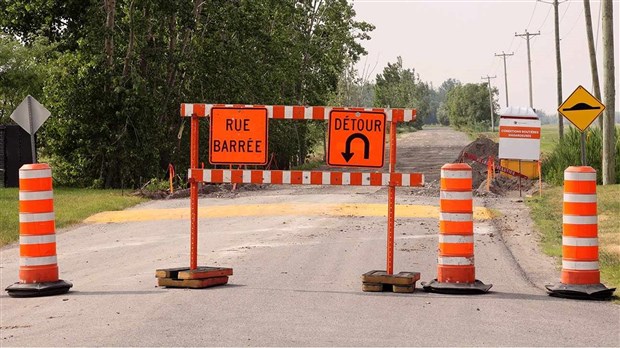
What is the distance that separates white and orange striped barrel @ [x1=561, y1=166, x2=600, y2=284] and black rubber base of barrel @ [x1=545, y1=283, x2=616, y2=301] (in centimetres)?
13

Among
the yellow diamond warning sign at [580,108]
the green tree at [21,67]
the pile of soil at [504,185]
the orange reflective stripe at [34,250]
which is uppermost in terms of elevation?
the green tree at [21,67]

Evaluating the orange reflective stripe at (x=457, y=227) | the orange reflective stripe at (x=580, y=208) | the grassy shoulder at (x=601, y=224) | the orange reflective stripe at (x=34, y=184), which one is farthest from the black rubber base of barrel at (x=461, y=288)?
the orange reflective stripe at (x=34, y=184)

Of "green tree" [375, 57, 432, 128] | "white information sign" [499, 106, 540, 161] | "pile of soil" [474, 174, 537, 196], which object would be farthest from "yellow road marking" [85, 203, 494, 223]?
"green tree" [375, 57, 432, 128]

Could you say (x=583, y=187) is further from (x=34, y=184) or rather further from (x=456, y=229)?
(x=34, y=184)

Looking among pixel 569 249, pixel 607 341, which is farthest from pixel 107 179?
pixel 607 341

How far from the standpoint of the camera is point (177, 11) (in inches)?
1478

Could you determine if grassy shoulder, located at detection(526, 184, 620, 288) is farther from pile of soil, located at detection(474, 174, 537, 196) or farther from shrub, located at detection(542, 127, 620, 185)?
shrub, located at detection(542, 127, 620, 185)

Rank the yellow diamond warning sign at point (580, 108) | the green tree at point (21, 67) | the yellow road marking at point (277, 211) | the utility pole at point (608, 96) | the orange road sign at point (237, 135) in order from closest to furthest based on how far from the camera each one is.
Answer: the orange road sign at point (237, 135) < the yellow diamond warning sign at point (580, 108) < the yellow road marking at point (277, 211) < the utility pole at point (608, 96) < the green tree at point (21, 67)

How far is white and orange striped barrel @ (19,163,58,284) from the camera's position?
1110cm

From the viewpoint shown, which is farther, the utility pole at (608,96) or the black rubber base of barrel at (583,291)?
the utility pole at (608,96)

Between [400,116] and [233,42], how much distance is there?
33372 millimetres

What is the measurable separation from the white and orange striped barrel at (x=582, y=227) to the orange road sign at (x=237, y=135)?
3298 millimetres

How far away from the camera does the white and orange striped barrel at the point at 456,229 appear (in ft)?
35.6

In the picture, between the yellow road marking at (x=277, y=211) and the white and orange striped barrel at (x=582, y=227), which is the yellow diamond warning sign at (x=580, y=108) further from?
the white and orange striped barrel at (x=582, y=227)
